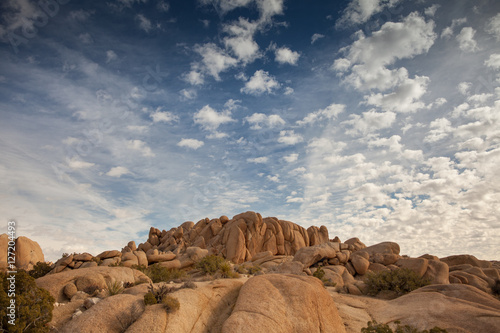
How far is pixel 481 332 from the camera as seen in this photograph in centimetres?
1373

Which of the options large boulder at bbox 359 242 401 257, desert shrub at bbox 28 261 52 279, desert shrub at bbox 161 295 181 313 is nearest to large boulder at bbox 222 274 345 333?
desert shrub at bbox 161 295 181 313

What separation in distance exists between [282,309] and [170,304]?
17.5ft

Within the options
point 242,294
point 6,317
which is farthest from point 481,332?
point 6,317

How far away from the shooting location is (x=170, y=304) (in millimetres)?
11531

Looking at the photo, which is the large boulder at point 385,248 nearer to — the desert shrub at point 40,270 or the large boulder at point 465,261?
the large boulder at point 465,261

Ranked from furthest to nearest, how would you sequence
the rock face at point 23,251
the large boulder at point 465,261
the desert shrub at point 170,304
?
the rock face at point 23,251 < the large boulder at point 465,261 < the desert shrub at point 170,304

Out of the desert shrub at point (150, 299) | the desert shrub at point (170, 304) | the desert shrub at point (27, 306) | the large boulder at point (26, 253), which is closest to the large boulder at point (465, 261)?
the desert shrub at point (170, 304)

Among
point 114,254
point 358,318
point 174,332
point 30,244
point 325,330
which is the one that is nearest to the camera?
point 174,332

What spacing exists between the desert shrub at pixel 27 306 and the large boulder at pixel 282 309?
7.85m

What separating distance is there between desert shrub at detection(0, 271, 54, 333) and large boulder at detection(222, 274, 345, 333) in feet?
25.8

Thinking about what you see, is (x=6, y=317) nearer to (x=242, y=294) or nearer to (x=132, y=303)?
(x=132, y=303)

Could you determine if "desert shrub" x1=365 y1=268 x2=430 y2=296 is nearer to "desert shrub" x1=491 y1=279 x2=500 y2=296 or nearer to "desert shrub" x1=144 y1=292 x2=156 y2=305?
"desert shrub" x1=491 y1=279 x2=500 y2=296

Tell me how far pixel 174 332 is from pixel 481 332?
15.0 m

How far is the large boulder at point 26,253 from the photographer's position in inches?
1761
